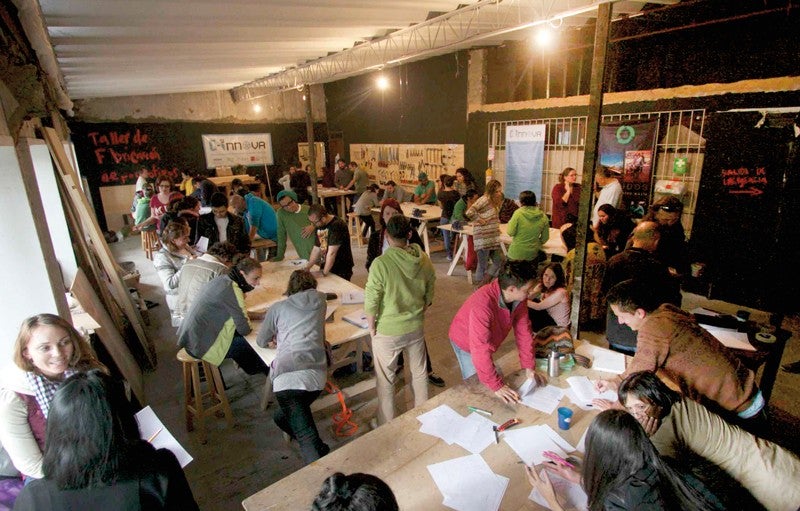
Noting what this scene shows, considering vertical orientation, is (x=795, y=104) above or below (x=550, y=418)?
above

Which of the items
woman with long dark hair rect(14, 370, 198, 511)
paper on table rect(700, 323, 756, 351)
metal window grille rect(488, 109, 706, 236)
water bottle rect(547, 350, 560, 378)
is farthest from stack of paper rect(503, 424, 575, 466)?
metal window grille rect(488, 109, 706, 236)

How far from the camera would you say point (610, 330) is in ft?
11.2

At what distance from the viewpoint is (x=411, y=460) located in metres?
1.97

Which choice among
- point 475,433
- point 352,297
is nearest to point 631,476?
point 475,433

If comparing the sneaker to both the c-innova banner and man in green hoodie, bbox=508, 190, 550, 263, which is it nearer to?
man in green hoodie, bbox=508, 190, 550, 263

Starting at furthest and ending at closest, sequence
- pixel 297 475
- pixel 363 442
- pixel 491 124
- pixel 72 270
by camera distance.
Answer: pixel 491 124 < pixel 72 270 < pixel 363 442 < pixel 297 475

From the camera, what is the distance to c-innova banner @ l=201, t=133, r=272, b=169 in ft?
41.8

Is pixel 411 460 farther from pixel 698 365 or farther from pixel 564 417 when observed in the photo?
pixel 698 365

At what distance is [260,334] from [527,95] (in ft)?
24.4

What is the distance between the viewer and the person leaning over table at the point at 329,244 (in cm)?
443

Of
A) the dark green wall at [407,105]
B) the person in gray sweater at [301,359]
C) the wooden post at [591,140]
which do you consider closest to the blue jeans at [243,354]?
the person in gray sweater at [301,359]

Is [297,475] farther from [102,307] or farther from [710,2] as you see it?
[710,2]

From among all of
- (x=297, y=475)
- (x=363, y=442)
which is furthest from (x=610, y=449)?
(x=297, y=475)

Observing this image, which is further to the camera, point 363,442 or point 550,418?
point 550,418
